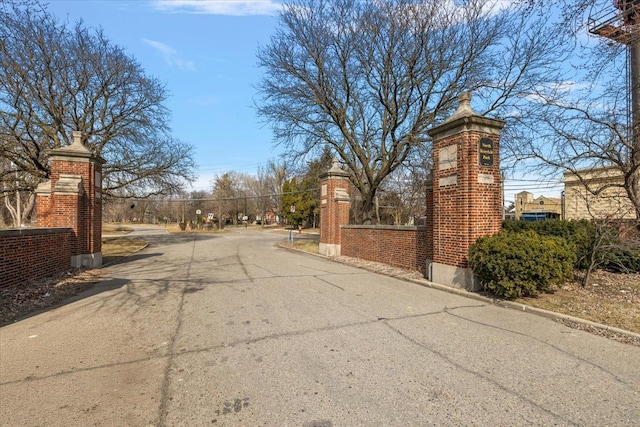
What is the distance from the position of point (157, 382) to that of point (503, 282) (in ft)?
20.1

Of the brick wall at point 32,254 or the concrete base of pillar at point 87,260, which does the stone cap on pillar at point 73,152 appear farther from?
the concrete base of pillar at point 87,260

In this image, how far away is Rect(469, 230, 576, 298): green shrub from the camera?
21.9 feet

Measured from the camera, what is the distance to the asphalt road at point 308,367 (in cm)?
301

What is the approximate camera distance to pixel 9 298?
7.12m

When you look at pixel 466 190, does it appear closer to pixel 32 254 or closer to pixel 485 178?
pixel 485 178

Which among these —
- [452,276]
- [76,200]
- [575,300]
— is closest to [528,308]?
[575,300]

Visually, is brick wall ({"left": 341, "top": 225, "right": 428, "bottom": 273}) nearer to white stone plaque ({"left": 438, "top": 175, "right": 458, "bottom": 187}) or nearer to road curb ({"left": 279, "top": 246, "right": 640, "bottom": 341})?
road curb ({"left": 279, "top": 246, "right": 640, "bottom": 341})

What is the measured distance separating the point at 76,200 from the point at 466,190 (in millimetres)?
11941

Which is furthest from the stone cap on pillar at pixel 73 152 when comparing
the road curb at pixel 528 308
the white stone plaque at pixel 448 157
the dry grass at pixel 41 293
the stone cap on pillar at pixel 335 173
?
the road curb at pixel 528 308

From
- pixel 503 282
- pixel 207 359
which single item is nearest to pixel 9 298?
pixel 207 359

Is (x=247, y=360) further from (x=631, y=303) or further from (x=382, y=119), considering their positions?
(x=382, y=119)

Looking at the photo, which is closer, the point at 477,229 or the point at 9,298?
the point at 9,298

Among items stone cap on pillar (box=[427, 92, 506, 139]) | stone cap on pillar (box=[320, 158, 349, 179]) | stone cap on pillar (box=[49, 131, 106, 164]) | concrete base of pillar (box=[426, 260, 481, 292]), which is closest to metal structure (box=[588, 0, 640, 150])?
stone cap on pillar (box=[427, 92, 506, 139])

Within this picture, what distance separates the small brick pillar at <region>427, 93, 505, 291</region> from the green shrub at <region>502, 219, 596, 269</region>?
1961 mm
